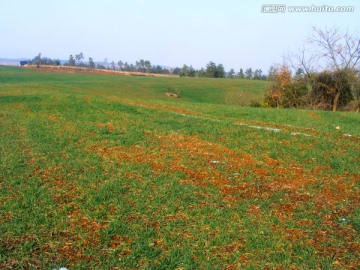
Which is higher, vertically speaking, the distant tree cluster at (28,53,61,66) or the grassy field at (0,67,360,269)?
the distant tree cluster at (28,53,61,66)

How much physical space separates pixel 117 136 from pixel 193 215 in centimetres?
513

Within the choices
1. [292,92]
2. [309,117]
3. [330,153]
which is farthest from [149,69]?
[330,153]

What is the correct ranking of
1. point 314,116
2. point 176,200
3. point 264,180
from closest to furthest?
point 176,200
point 264,180
point 314,116

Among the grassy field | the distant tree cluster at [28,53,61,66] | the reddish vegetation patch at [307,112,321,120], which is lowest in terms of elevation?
the grassy field

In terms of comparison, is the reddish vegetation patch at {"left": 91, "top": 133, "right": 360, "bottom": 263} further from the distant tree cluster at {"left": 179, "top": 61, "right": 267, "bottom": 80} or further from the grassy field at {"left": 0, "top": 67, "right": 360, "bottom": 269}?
the distant tree cluster at {"left": 179, "top": 61, "right": 267, "bottom": 80}

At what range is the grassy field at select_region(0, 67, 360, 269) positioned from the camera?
353cm

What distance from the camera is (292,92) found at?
29.8 meters

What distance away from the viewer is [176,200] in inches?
193

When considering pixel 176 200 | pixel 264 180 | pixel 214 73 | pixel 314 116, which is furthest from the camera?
pixel 214 73

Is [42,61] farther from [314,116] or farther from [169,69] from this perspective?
[314,116]

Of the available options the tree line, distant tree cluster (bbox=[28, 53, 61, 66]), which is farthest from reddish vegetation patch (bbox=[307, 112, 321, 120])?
distant tree cluster (bbox=[28, 53, 61, 66])

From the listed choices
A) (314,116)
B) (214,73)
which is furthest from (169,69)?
(314,116)

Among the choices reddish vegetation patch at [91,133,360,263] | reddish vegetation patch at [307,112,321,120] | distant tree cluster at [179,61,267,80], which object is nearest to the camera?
reddish vegetation patch at [91,133,360,263]

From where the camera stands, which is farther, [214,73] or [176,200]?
[214,73]
